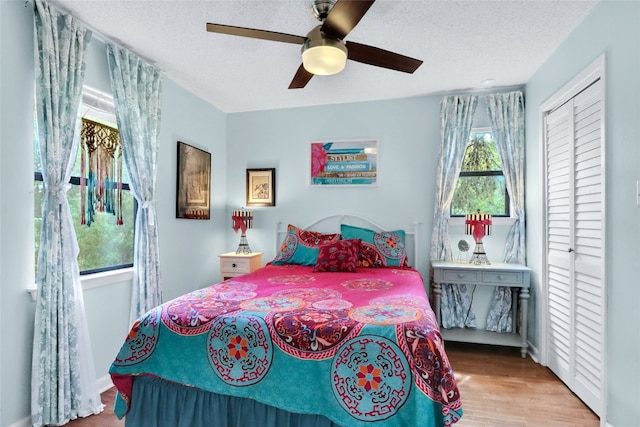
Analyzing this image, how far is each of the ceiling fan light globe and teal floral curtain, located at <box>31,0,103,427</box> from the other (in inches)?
62.3

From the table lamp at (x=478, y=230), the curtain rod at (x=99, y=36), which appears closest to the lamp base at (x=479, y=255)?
the table lamp at (x=478, y=230)

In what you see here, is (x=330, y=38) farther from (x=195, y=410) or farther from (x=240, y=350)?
(x=195, y=410)

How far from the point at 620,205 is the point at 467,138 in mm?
1877

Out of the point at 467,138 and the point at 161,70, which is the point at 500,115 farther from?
the point at 161,70

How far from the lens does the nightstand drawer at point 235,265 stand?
12.7ft

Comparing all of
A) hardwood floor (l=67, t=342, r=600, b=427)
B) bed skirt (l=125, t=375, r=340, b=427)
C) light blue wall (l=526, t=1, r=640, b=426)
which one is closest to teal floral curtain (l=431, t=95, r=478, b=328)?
hardwood floor (l=67, t=342, r=600, b=427)

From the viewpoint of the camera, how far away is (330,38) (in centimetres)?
185

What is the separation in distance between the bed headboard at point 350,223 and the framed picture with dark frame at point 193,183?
89cm

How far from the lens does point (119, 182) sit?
2.80m

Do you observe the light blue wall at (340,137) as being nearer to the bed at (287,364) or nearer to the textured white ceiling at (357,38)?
the textured white ceiling at (357,38)

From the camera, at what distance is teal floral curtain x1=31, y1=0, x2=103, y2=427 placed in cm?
205

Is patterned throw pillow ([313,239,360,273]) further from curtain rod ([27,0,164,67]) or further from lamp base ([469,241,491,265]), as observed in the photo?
curtain rod ([27,0,164,67])

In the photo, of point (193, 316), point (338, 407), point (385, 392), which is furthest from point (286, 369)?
point (193, 316)

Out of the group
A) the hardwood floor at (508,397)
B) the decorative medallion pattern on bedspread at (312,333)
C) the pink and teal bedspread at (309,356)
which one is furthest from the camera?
the hardwood floor at (508,397)
